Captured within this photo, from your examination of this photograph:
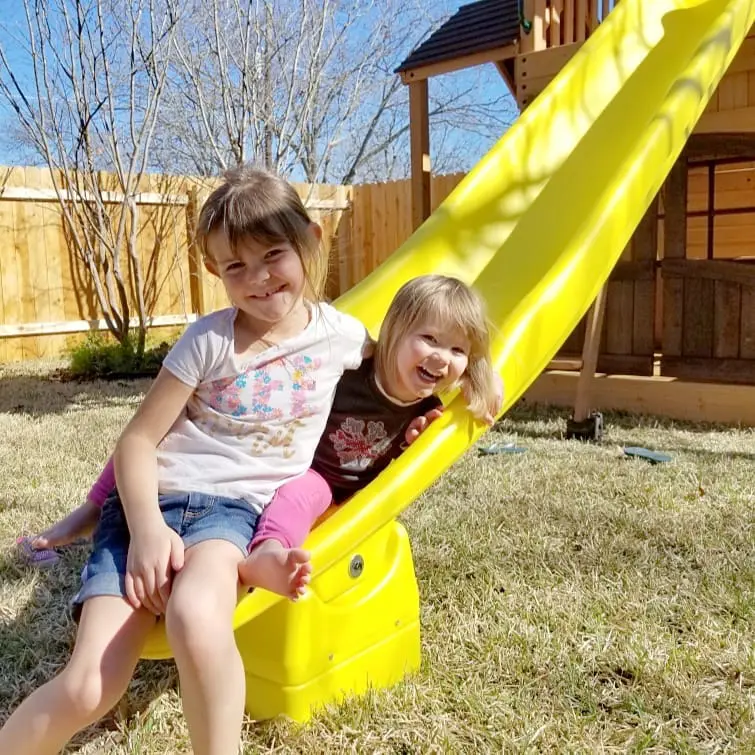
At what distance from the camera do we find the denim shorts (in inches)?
54.7

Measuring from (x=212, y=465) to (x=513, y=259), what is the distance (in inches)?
72.0

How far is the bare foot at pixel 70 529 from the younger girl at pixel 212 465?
0.46ft

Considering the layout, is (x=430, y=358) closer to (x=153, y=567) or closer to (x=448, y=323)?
(x=448, y=323)

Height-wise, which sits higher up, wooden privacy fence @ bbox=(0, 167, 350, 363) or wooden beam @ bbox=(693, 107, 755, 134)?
wooden beam @ bbox=(693, 107, 755, 134)

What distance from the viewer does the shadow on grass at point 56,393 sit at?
18.4ft

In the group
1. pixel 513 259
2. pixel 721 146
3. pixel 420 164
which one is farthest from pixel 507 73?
pixel 513 259

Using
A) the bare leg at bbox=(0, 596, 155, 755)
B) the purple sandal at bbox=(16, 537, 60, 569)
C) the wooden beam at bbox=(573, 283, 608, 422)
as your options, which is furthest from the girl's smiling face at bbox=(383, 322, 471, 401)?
the wooden beam at bbox=(573, 283, 608, 422)

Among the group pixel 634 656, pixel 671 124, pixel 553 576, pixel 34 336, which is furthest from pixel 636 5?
pixel 34 336

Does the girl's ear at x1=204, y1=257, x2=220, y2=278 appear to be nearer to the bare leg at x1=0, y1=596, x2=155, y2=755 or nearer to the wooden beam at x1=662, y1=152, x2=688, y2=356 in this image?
the bare leg at x1=0, y1=596, x2=155, y2=755

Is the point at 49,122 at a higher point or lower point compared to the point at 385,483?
higher

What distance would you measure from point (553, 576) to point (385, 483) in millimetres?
1020

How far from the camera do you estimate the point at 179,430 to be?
1.59 meters

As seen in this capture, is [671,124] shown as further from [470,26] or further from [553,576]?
[470,26]

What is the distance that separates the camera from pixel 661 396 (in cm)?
485
